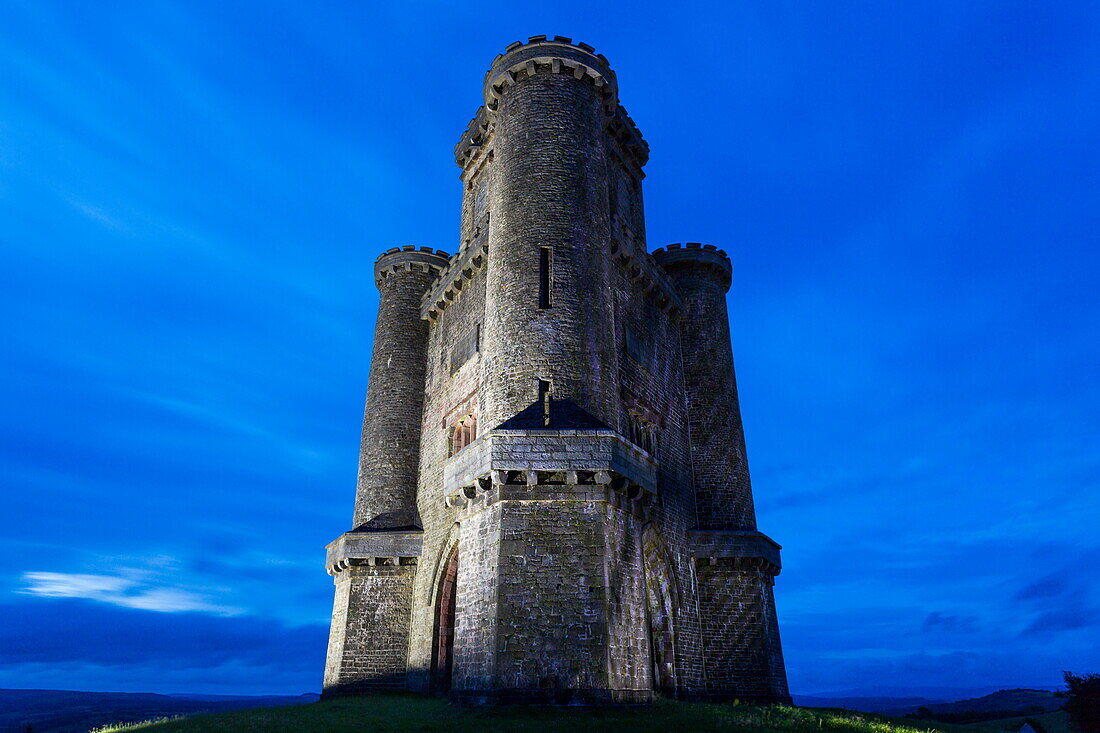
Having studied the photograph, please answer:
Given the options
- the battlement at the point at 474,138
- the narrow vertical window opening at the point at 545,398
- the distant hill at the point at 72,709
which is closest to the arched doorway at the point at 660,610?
the narrow vertical window opening at the point at 545,398

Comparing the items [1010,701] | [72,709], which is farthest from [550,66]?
[72,709]

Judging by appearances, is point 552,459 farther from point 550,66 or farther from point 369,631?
point 550,66

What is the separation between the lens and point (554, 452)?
59.5 ft

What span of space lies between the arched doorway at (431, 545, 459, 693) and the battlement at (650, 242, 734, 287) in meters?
17.1

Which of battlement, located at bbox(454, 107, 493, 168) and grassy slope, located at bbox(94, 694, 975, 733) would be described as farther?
battlement, located at bbox(454, 107, 493, 168)

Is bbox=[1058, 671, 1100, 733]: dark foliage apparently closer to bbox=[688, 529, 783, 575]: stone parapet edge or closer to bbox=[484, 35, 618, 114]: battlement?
bbox=[688, 529, 783, 575]: stone parapet edge

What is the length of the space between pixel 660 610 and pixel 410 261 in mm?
19472

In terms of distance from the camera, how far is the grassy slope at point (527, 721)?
44.4ft

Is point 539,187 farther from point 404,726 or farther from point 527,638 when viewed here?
point 404,726

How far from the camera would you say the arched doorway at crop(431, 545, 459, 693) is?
23078mm

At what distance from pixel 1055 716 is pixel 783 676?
59.2 feet

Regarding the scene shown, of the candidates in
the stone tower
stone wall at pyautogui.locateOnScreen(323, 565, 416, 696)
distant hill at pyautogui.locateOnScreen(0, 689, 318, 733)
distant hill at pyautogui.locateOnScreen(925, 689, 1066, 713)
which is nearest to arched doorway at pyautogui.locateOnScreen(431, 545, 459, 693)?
the stone tower

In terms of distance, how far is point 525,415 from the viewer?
65.0ft

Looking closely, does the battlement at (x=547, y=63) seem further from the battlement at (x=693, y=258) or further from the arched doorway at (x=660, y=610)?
the arched doorway at (x=660, y=610)
